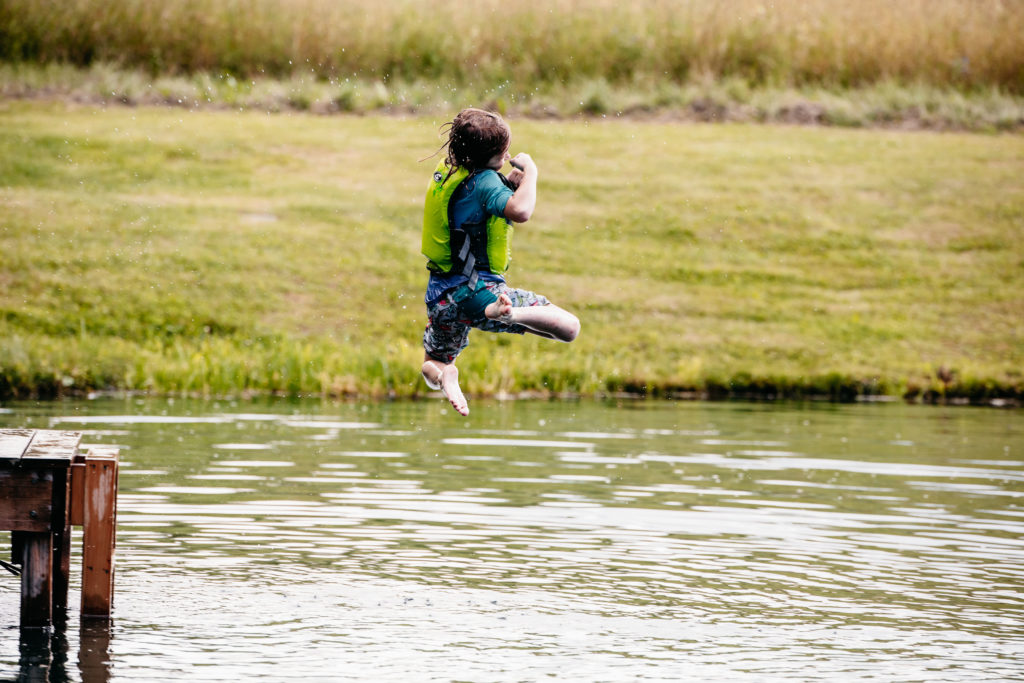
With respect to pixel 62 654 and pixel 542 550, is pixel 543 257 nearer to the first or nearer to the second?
pixel 542 550

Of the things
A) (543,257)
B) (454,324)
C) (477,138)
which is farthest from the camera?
(543,257)

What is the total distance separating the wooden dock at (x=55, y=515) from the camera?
28.3 ft

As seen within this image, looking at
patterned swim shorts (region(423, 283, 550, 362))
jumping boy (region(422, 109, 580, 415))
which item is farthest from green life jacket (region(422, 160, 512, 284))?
patterned swim shorts (region(423, 283, 550, 362))

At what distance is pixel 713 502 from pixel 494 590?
3974 millimetres

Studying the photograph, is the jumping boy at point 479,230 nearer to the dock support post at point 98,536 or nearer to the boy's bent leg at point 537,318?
the boy's bent leg at point 537,318

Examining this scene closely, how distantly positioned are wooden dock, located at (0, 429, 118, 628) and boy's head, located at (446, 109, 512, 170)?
2655mm

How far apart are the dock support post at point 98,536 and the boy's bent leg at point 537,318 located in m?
2.38

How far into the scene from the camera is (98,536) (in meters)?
8.91

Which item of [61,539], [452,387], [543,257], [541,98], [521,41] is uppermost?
[521,41]

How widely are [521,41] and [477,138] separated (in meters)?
23.9

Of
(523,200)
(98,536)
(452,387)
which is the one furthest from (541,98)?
(98,536)

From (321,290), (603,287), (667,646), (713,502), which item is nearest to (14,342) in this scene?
(321,290)

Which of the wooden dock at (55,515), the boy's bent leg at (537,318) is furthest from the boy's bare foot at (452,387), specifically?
the wooden dock at (55,515)

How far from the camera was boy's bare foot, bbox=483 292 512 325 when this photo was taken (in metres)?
9.33
